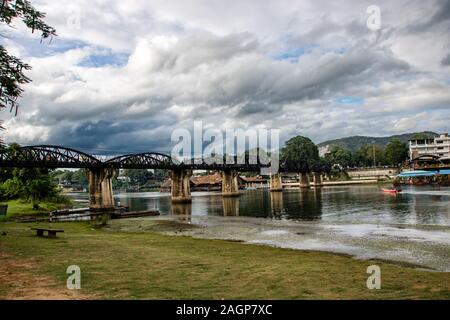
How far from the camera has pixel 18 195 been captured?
3514 inches

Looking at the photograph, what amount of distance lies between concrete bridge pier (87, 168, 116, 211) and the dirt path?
298ft

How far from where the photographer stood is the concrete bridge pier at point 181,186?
139 metres

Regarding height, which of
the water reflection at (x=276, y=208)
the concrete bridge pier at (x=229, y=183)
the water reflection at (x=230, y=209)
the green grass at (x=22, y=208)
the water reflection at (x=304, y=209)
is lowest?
the water reflection at (x=230, y=209)

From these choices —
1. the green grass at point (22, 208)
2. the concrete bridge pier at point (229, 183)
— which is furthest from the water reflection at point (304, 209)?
the concrete bridge pier at point (229, 183)

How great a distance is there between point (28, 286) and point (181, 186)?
421 feet

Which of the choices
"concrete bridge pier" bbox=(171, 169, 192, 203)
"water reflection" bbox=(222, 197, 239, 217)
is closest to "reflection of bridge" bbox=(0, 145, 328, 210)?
"concrete bridge pier" bbox=(171, 169, 192, 203)

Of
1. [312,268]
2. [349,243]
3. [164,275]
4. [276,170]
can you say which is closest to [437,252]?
[349,243]

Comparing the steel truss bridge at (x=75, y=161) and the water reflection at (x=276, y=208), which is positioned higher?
the steel truss bridge at (x=75, y=161)

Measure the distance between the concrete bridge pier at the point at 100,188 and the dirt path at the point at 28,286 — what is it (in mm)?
90959

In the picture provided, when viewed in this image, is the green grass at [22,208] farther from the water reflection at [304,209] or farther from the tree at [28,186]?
the water reflection at [304,209]

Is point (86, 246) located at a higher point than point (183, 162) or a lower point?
lower

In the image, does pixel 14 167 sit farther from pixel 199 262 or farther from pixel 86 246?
pixel 199 262
